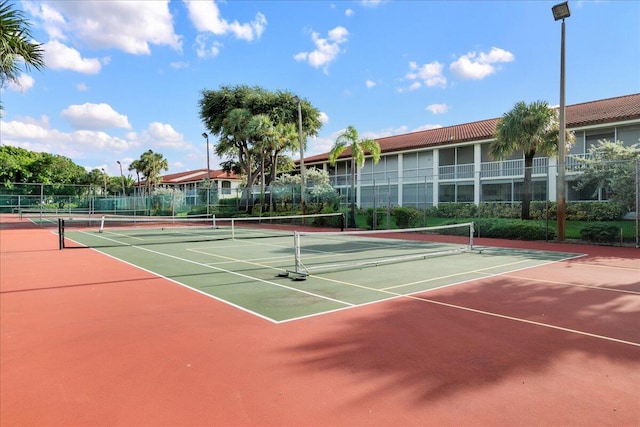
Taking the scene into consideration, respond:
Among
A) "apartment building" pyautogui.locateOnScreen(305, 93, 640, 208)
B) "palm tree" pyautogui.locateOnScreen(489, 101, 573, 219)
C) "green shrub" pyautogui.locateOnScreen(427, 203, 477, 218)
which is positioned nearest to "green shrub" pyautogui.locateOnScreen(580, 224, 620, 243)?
"palm tree" pyautogui.locateOnScreen(489, 101, 573, 219)

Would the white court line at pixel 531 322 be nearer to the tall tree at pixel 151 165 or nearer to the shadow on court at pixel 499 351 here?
the shadow on court at pixel 499 351

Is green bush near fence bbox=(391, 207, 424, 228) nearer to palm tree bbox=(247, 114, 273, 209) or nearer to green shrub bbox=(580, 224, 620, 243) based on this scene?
green shrub bbox=(580, 224, 620, 243)

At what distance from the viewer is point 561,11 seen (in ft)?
54.9

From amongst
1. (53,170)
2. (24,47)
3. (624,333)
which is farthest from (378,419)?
→ (53,170)

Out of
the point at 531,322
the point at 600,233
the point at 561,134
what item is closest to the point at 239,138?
the point at 561,134

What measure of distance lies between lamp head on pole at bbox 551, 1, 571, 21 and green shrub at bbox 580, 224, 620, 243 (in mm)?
8490

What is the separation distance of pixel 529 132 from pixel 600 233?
664 centimetres

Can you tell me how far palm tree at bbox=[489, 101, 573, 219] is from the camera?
2123 centimetres

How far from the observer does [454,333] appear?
5707 millimetres

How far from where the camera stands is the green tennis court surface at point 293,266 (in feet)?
24.9

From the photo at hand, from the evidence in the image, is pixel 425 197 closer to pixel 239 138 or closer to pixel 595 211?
pixel 595 211

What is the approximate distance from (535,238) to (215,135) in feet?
111

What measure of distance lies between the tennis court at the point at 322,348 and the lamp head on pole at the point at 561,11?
1149 cm

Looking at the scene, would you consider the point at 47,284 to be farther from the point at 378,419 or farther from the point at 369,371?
the point at 378,419
